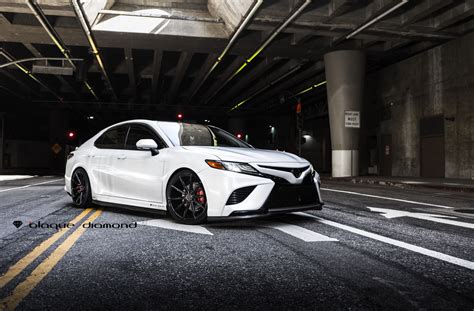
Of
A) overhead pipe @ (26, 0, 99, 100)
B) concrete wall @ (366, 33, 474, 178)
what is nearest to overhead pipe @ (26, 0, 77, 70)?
overhead pipe @ (26, 0, 99, 100)

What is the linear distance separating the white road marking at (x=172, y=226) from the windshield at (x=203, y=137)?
1.16 meters

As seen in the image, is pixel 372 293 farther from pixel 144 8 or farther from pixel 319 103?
pixel 319 103

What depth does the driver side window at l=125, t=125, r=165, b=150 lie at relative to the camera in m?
6.68

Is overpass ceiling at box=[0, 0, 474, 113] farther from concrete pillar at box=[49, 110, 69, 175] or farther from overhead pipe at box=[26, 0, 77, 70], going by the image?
concrete pillar at box=[49, 110, 69, 175]

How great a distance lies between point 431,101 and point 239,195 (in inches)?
856

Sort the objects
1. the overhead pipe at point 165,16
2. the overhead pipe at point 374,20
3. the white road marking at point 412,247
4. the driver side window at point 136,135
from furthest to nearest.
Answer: the overhead pipe at point 165,16
the overhead pipe at point 374,20
the driver side window at point 136,135
the white road marking at point 412,247

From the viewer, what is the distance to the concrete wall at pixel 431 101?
21.2 metres

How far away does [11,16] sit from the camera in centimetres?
1942

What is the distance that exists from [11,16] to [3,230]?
17.2 meters

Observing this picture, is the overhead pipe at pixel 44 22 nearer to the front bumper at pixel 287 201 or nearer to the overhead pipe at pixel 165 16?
the overhead pipe at pixel 165 16

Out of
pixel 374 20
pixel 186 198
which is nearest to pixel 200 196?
pixel 186 198

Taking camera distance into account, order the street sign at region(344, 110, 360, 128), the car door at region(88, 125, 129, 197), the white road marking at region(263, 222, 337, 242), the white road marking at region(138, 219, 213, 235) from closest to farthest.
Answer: the white road marking at region(263, 222, 337, 242), the white road marking at region(138, 219, 213, 235), the car door at region(88, 125, 129, 197), the street sign at region(344, 110, 360, 128)

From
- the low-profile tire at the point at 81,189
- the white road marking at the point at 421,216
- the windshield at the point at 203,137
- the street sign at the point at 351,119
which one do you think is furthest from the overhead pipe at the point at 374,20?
the low-profile tire at the point at 81,189

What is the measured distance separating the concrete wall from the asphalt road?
1697cm
